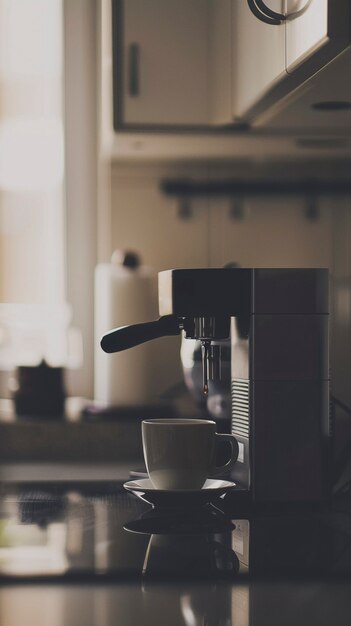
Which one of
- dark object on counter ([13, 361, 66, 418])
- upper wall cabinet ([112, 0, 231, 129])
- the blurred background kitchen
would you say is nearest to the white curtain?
the blurred background kitchen

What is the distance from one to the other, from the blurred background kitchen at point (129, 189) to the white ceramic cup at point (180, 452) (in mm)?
359

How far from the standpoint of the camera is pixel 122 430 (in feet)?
6.83

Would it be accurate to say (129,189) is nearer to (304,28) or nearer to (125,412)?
(125,412)

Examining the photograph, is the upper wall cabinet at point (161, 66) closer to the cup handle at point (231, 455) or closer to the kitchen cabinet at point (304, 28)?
the kitchen cabinet at point (304, 28)

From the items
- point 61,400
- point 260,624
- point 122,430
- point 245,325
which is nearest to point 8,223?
point 61,400

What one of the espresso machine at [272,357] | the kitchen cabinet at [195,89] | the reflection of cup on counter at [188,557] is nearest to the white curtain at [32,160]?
A: the kitchen cabinet at [195,89]

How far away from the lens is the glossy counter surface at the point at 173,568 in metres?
0.64

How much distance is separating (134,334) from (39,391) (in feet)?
4.11

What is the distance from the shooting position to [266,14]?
1.12 meters

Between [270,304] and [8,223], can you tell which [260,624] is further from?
[8,223]

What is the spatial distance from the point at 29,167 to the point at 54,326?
1.49ft

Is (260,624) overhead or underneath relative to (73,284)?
underneath

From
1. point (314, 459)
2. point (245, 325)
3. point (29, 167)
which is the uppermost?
point (29, 167)

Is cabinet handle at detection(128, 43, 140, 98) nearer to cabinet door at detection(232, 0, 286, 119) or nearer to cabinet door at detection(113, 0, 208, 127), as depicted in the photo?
cabinet door at detection(113, 0, 208, 127)
